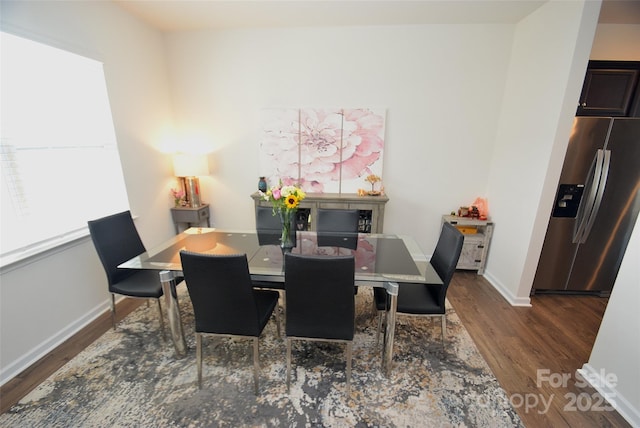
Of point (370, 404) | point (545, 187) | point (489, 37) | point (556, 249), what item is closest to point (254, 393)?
point (370, 404)

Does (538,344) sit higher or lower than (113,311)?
lower

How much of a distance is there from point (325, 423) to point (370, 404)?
Answer: 0.30 metres

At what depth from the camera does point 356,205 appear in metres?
3.13

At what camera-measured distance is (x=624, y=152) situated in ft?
7.62

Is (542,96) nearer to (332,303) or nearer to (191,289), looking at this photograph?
(332,303)

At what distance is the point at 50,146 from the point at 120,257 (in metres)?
1.02

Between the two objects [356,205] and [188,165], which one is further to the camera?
[188,165]

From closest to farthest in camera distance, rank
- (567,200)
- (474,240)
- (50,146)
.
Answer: (50,146) → (567,200) → (474,240)

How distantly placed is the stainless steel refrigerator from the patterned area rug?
1456 mm

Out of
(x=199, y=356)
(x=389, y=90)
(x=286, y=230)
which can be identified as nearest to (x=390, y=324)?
(x=286, y=230)

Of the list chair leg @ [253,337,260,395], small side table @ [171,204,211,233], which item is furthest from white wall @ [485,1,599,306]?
small side table @ [171,204,211,233]

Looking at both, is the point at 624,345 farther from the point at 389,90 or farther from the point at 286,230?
the point at 389,90

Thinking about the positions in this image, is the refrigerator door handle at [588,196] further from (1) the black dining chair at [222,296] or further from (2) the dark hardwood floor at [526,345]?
(1) the black dining chair at [222,296]

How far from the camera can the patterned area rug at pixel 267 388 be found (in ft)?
4.91
